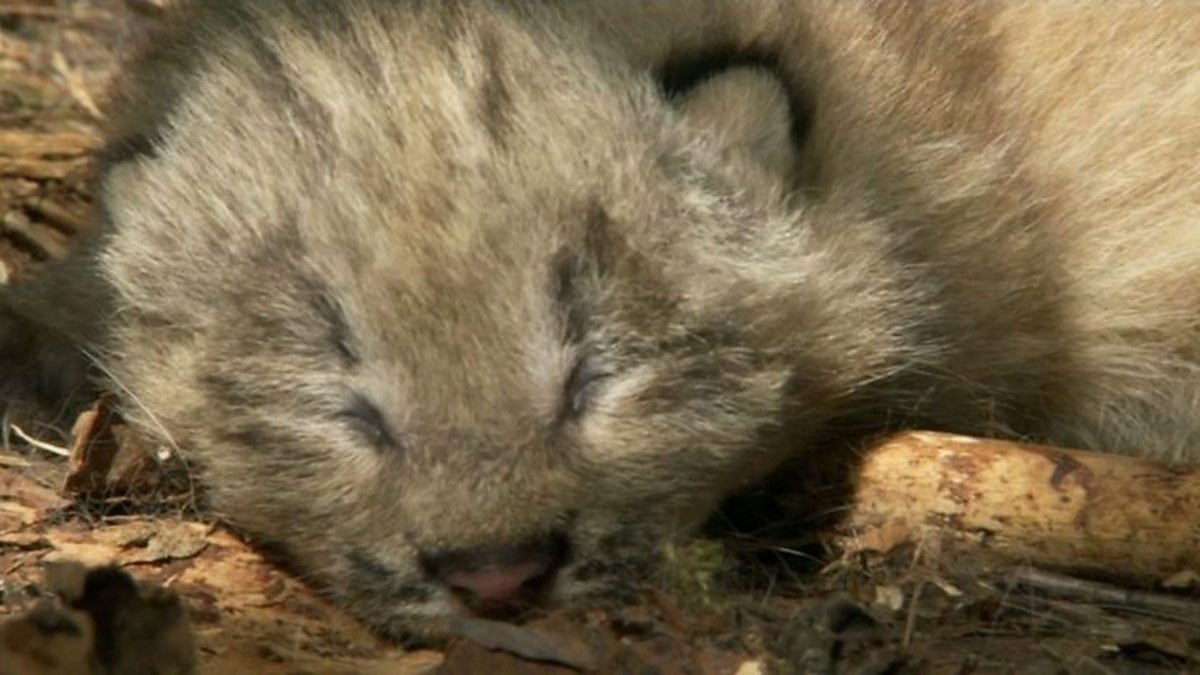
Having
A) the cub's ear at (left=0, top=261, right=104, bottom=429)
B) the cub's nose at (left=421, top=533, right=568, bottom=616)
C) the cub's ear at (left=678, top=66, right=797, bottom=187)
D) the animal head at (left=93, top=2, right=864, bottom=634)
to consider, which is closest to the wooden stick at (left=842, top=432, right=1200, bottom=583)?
the animal head at (left=93, top=2, right=864, bottom=634)

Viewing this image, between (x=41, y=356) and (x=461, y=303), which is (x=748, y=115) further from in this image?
(x=41, y=356)

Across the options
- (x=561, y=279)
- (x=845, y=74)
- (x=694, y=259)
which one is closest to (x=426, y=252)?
(x=561, y=279)

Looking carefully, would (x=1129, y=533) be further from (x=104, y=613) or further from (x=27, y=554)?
(x=27, y=554)

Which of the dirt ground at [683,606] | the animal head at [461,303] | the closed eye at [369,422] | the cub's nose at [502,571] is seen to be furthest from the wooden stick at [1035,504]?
the closed eye at [369,422]

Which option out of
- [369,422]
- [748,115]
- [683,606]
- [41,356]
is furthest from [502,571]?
[41,356]

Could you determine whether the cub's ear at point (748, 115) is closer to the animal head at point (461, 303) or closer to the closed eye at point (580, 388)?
the animal head at point (461, 303)

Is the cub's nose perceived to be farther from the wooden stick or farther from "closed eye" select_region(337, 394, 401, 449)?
the wooden stick
